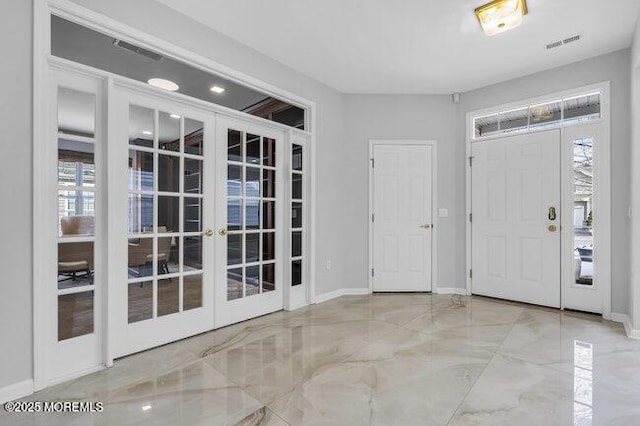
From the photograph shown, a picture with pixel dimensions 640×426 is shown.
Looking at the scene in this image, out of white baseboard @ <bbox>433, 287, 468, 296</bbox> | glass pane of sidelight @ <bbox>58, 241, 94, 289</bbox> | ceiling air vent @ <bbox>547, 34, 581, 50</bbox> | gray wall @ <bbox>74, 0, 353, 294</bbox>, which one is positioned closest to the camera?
glass pane of sidelight @ <bbox>58, 241, 94, 289</bbox>

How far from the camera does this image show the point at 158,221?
2.71 meters

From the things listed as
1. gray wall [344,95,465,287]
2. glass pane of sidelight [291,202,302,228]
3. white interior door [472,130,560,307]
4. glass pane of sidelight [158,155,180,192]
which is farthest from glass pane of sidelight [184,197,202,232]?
white interior door [472,130,560,307]

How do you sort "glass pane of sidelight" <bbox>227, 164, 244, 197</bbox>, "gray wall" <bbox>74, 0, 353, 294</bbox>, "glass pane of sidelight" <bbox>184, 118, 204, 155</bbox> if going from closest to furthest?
"gray wall" <bbox>74, 0, 353, 294</bbox>, "glass pane of sidelight" <bbox>184, 118, 204, 155</bbox>, "glass pane of sidelight" <bbox>227, 164, 244, 197</bbox>

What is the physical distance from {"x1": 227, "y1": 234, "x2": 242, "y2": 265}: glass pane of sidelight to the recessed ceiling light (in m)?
1.41

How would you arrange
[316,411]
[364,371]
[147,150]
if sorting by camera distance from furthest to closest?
[147,150] → [364,371] → [316,411]

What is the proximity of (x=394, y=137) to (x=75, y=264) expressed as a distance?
12.7 feet

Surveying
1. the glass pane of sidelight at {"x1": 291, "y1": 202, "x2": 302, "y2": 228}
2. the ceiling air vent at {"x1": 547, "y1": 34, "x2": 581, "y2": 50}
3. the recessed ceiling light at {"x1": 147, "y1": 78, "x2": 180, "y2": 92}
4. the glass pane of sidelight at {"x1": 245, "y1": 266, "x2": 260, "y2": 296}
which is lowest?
the glass pane of sidelight at {"x1": 245, "y1": 266, "x2": 260, "y2": 296}

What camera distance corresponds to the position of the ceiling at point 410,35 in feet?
8.75

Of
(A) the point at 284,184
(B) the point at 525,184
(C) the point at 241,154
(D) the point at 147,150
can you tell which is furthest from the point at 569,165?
(D) the point at 147,150

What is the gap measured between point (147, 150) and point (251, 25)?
4.79 feet

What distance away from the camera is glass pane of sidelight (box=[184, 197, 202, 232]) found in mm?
2896

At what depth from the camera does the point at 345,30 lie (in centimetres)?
301
